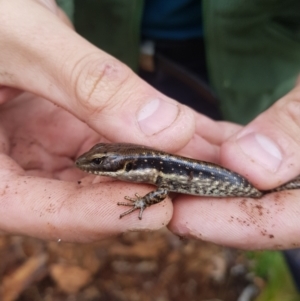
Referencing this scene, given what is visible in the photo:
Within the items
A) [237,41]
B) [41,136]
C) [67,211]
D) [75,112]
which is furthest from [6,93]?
[237,41]

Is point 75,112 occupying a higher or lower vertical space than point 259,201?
higher

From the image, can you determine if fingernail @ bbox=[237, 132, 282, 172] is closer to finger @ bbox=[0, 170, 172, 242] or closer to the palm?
finger @ bbox=[0, 170, 172, 242]

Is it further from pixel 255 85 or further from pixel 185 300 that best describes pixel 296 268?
pixel 255 85

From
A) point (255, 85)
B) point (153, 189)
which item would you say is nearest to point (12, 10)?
point (153, 189)

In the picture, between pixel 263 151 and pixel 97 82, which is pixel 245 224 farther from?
pixel 97 82

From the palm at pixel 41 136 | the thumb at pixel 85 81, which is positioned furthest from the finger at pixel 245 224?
the palm at pixel 41 136

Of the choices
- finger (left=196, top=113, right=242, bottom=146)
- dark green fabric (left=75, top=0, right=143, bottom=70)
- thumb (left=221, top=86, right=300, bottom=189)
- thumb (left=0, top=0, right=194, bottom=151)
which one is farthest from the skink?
dark green fabric (left=75, top=0, right=143, bottom=70)

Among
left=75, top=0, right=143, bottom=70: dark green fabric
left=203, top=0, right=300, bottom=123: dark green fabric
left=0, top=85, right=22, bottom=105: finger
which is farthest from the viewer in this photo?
left=75, top=0, right=143, bottom=70: dark green fabric
